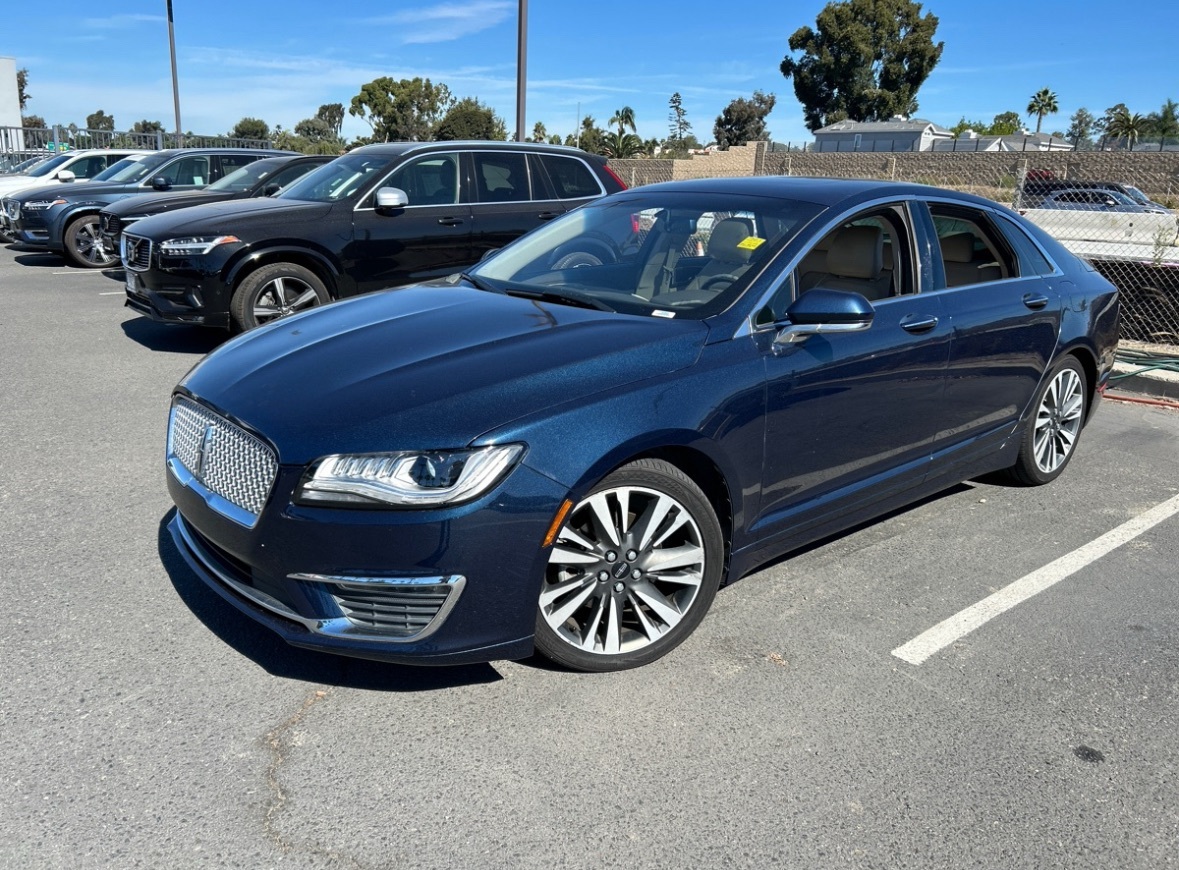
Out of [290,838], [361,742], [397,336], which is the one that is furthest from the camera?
[397,336]

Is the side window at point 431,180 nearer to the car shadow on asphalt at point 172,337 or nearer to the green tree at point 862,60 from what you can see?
the car shadow on asphalt at point 172,337

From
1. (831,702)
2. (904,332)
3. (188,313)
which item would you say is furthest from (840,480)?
(188,313)

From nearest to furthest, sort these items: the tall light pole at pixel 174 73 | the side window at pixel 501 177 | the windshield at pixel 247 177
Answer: the side window at pixel 501 177 < the windshield at pixel 247 177 < the tall light pole at pixel 174 73

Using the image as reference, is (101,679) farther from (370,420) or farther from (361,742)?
(370,420)

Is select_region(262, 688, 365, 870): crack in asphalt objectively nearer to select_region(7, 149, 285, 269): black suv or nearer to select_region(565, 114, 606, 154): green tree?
select_region(7, 149, 285, 269): black suv

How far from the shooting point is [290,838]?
7.96ft

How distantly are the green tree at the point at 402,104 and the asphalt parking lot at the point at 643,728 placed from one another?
8061 centimetres

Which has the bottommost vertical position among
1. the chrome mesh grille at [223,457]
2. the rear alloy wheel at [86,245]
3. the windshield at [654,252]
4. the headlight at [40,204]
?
the rear alloy wheel at [86,245]

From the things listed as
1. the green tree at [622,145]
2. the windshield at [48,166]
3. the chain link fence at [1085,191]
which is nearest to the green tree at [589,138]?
the green tree at [622,145]

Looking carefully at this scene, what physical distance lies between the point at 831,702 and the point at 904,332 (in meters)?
1.67

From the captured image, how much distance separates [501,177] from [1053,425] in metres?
5.41

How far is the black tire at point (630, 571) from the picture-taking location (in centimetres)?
304

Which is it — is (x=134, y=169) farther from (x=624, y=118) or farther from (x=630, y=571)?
(x=624, y=118)

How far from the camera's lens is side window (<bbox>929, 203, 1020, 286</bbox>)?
4.50 meters
